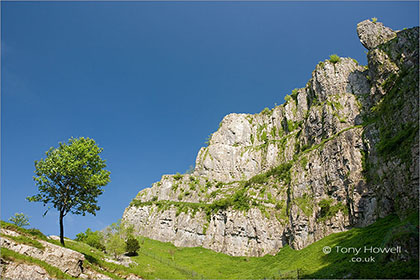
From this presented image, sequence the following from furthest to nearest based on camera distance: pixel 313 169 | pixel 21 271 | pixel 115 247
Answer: pixel 313 169 → pixel 115 247 → pixel 21 271

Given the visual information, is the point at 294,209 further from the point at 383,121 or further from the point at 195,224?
the point at 195,224

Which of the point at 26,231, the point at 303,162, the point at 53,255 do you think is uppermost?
the point at 303,162

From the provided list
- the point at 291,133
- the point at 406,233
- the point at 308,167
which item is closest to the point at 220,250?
the point at 308,167

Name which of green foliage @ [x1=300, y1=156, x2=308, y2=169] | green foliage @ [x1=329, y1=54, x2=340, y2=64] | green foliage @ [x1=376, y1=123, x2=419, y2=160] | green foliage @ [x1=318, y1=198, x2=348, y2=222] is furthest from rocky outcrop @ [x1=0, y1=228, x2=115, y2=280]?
green foliage @ [x1=329, y1=54, x2=340, y2=64]

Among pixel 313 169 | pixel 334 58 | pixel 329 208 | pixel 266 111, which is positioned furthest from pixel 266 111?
pixel 329 208

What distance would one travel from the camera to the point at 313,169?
57.1 meters

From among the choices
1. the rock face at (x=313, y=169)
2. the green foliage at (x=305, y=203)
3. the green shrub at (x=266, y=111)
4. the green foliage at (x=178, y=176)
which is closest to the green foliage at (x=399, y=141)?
the rock face at (x=313, y=169)

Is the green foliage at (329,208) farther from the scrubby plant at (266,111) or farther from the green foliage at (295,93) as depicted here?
the scrubby plant at (266,111)

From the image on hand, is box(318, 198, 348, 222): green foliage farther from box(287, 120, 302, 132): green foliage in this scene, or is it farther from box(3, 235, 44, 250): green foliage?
box(3, 235, 44, 250): green foliage

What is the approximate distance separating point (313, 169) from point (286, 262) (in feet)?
71.3

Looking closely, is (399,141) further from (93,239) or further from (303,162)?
(93,239)

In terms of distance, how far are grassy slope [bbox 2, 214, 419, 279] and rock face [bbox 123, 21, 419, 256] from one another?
4059 millimetres

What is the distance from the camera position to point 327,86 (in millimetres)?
72875

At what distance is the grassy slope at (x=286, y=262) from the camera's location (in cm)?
2181
